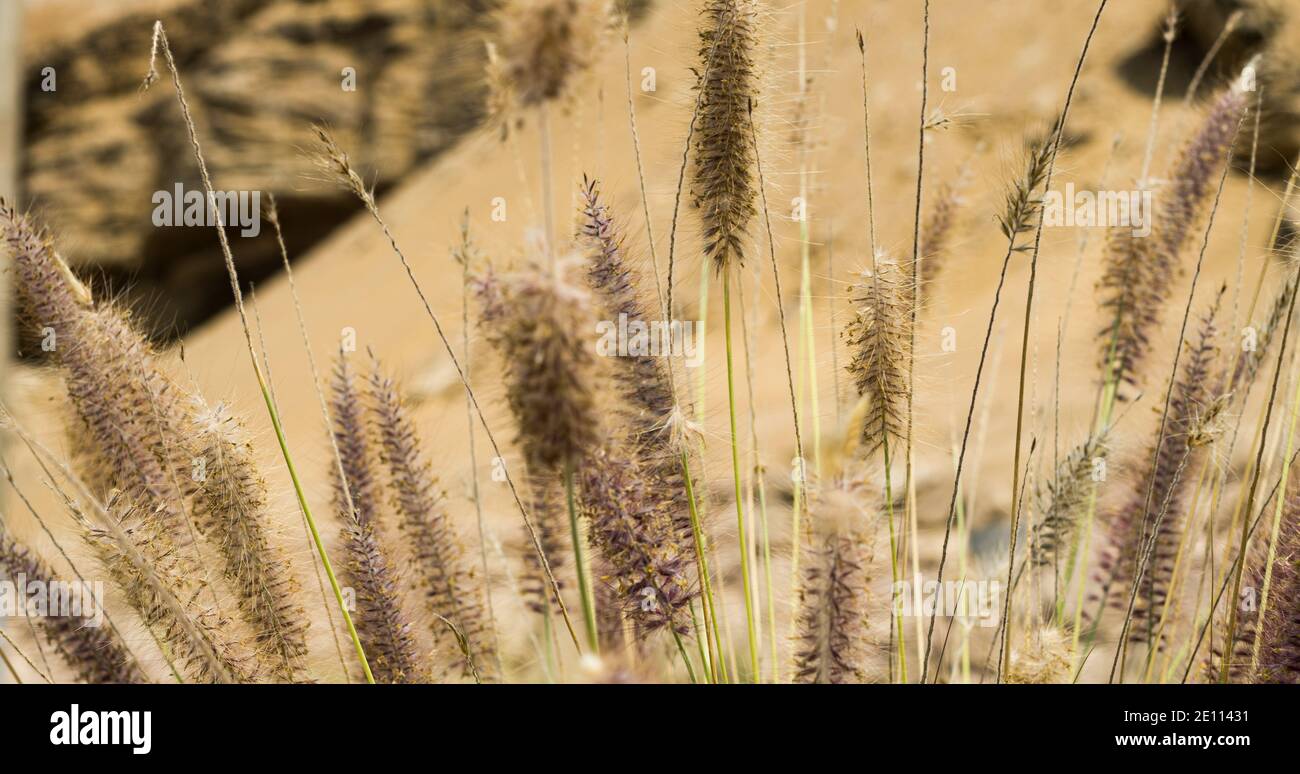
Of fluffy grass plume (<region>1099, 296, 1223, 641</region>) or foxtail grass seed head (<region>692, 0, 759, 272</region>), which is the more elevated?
foxtail grass seed head (<region>692, 0, 759, 272</region>)

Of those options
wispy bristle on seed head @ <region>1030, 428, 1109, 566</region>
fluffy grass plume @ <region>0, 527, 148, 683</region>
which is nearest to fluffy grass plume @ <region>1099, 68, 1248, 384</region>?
wispy bristle on seed head @ <region>1030, 428, 1109, 566</region>

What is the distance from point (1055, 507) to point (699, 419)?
61 centimetres

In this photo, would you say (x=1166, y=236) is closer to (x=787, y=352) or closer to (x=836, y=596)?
(x=787, y=352)

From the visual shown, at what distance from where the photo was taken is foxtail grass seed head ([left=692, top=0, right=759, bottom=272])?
1.39 meters

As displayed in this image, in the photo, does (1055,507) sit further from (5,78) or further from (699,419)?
(5,78)

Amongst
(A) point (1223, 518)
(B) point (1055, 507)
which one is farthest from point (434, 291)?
(B) point (1055, 507)

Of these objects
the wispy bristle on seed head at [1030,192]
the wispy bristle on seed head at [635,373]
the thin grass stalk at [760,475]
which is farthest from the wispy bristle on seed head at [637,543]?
the wispy bristle on seed head at [1030,192]

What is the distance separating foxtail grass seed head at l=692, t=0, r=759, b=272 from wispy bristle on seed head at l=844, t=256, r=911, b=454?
175 mm

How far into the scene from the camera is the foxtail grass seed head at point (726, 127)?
1388mm

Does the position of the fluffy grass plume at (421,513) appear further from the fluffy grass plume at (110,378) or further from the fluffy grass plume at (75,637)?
the fluffy grass plume at (75,637)

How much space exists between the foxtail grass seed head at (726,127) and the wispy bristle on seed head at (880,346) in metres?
0.18

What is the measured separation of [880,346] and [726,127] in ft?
1.11

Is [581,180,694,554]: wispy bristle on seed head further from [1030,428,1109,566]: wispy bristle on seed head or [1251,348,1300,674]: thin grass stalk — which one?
[1251,348,1300,674]: thin grass stalk

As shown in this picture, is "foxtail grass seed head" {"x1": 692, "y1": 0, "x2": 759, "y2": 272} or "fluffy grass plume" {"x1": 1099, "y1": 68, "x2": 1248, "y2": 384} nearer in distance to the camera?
"foxtail grass seed head" {"x1": 692, "y1": 0, "x2": 759, "y2": 272}
